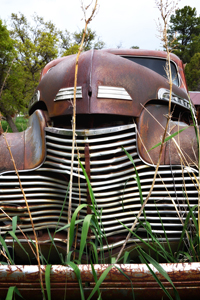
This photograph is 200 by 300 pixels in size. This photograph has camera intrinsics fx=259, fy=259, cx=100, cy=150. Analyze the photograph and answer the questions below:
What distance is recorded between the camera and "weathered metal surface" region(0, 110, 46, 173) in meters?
1.55

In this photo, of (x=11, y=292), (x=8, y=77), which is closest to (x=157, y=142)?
(x=11, y=292)

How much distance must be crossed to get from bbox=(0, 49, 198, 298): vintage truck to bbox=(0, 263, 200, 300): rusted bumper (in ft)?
1.27

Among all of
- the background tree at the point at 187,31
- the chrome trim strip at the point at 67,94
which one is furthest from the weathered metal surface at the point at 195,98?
the background tree at the point at 187,31

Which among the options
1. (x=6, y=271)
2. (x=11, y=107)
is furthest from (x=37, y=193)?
(x=11, y=107)

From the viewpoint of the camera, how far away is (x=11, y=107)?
13.6 m

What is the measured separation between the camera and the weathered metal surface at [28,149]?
1.55m

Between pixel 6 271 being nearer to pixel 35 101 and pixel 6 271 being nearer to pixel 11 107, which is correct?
pixel 35 101

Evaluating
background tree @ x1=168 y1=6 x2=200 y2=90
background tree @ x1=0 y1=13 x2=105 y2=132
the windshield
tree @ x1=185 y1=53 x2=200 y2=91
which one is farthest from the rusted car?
background tree @ x1=168 y1=6 x2=200 y2=90

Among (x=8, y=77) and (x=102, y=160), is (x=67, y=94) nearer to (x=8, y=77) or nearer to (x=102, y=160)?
(x=102, y=160)

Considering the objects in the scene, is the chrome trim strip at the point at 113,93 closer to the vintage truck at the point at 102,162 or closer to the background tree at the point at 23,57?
the vintage truck at the point at 102,162

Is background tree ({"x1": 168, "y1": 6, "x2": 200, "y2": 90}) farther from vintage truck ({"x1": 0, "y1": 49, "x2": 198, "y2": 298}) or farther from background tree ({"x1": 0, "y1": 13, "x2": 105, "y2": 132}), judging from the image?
vintage truck ({"x1": 0, "y1": 49, "x2": 198, "y2": 298})

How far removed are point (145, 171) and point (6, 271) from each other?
35.5 inches

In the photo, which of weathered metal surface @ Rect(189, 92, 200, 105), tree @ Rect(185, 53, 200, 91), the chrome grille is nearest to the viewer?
the chrome grille

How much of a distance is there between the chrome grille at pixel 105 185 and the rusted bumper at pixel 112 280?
426 mm
